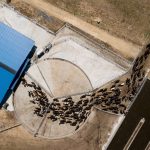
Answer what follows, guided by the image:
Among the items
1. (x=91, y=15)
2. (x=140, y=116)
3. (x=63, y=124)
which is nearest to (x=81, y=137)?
(x=63, y=124)

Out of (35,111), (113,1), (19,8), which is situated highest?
(113,1)

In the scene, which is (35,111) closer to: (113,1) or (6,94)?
(6,94)

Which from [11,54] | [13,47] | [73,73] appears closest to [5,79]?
[11,54]

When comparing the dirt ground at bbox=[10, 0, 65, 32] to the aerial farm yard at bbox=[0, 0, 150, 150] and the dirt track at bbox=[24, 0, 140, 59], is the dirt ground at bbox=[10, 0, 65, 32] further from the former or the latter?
the dirt track at bbox=[24, 0, 140, 59]

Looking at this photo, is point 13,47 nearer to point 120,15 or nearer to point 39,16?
point 39,16

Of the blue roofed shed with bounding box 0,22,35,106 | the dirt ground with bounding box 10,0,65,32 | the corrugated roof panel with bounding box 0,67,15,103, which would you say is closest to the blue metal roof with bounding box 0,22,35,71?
the blue roofed shed with bounding box 0,22,35,106

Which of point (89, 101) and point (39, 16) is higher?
point (39, 16)

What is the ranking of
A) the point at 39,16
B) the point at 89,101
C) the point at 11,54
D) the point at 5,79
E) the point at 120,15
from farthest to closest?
1. the point at 39,16
2. the point at 120,15
3. the point at 89,101
4. the point at 11,54
5. the point at 5,79
